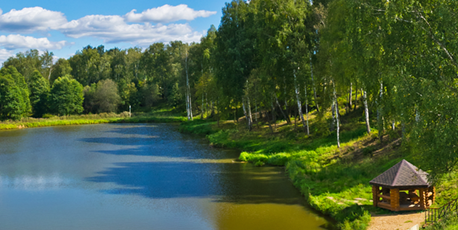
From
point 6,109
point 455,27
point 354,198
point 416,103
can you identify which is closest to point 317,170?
point 354,198

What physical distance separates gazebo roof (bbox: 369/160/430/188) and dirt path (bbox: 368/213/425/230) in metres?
1.04

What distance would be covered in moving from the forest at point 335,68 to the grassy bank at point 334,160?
0.95 metres

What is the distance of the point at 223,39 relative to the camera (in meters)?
35.0

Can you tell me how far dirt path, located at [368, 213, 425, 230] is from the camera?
41.0 feet

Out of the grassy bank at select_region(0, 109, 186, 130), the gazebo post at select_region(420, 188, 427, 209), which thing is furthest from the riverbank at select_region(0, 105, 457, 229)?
the grassy bank at select_region(0, 109, 186, 130)

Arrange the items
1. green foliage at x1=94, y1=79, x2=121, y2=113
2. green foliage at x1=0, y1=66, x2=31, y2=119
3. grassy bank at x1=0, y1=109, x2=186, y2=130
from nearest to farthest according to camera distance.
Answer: grassy bank at x1=0, y1=109, x2=186, y2=130 < green foliage at x1=0, y1=66, x2=31, y2=119 < green foliage at x1=94, y1=79, x2=121, y2=113

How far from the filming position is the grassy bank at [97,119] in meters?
60.5

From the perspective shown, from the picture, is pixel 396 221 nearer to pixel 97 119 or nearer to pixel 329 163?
pixel 329 163

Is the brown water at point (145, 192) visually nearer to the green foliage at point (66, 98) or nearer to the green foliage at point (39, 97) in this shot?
the green foliage at point (66, 98)

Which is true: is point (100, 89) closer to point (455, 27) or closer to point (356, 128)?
point (356, 128)

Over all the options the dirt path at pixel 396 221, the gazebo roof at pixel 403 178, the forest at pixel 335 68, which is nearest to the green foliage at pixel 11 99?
the forest at pixel 335 68

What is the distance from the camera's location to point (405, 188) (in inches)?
536

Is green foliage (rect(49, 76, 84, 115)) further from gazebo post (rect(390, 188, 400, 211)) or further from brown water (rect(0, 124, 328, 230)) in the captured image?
gazebo post (rect(390, 188, 400, 211))

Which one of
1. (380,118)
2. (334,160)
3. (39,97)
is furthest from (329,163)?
(39,97)
